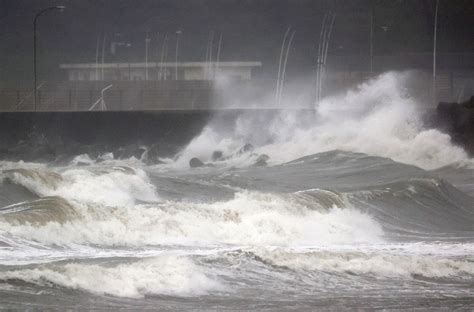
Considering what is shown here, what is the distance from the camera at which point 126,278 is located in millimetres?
10070

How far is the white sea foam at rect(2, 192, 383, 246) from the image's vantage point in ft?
44.0

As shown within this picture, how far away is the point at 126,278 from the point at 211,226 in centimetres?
470

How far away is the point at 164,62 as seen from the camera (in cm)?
5906

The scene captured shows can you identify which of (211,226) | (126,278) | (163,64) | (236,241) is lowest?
(126,278)

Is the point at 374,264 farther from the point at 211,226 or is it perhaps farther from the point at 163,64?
the point at 163,64

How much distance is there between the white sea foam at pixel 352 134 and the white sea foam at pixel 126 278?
2187 cm

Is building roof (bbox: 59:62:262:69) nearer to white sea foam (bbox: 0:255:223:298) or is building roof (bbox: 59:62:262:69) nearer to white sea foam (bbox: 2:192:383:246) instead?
white sea foam (bbox: 2:192:383:246)

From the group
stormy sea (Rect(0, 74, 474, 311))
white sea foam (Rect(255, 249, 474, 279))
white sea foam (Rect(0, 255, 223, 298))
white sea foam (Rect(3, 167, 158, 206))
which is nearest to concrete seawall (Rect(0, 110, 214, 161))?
stormy sea (Rect(0, 74, 474, 311))

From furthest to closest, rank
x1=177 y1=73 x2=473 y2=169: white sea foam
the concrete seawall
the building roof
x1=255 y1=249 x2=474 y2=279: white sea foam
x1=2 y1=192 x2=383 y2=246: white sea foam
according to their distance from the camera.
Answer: the building roof < the concrete seawall < x1=177 y1=73 x2=473 y2=169: white sea foam < x1=2 y1=192 x2=383 y2=246: white sea foam < x1=255 y1=249 x2=474 y2=279: white sea foam

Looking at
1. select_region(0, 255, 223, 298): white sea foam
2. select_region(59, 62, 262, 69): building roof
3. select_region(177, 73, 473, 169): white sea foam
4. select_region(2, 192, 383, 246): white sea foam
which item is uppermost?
select_region(59, 62, 262, 69): building roof

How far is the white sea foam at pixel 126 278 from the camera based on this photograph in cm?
977

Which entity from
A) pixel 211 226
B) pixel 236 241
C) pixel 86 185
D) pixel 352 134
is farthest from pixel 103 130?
pixel 236 241

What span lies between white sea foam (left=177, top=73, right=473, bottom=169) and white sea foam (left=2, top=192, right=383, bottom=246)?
15.8 m

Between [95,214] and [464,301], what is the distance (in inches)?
233
